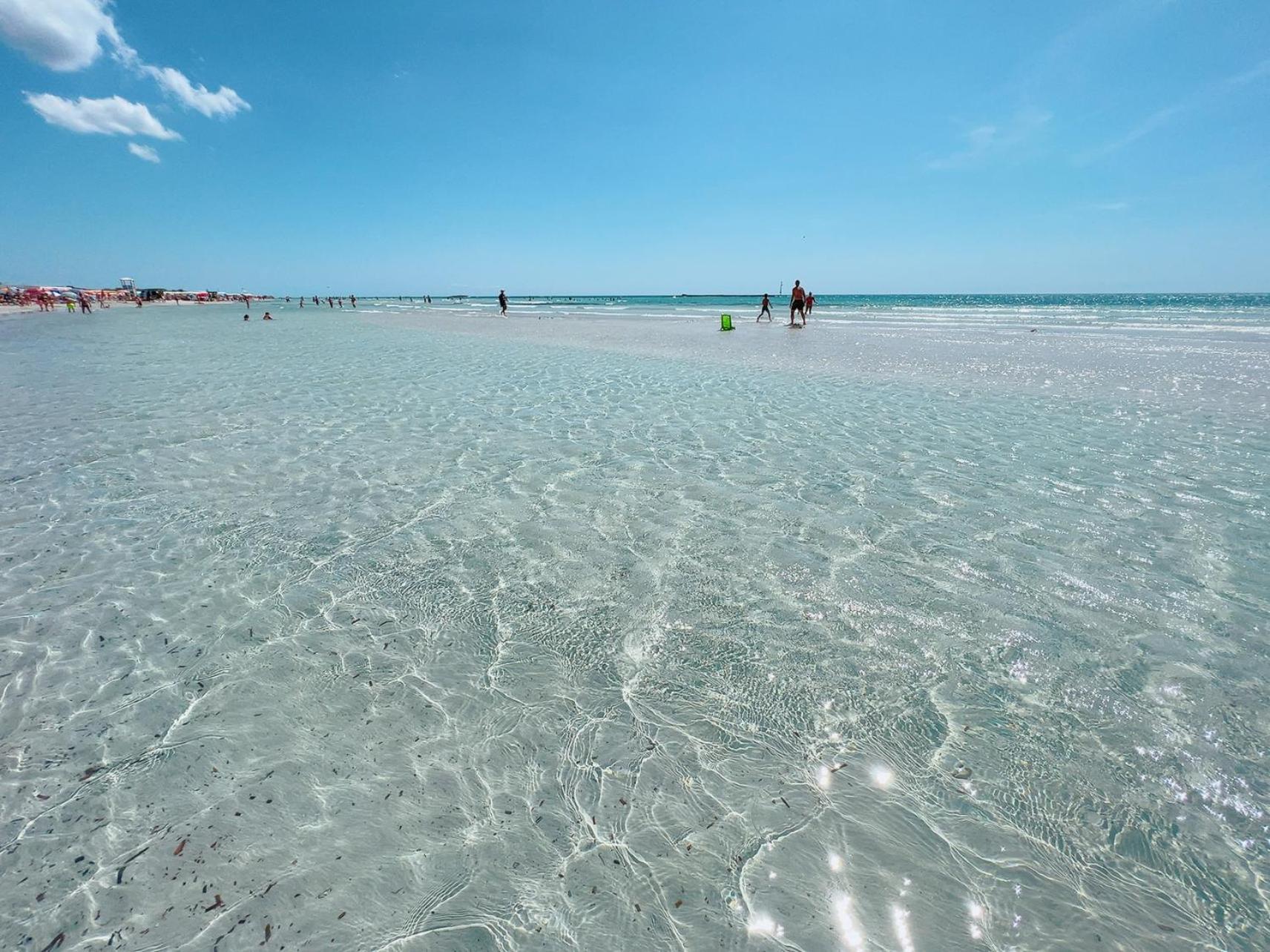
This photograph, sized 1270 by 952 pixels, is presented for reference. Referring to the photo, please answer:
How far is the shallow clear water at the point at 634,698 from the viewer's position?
218cm

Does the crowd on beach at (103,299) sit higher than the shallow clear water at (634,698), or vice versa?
the crowd on beach at (103,299)

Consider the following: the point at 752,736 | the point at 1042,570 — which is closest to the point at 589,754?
the point at 752,736

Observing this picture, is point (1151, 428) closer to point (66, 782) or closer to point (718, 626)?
point (718, 626)

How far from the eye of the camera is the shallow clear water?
7.14 feet

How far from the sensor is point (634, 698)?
3.21 m

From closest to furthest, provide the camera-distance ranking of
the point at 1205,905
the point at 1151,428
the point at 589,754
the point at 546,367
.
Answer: the point at 1205,905
the point at 589,754
the point at 1151,428
the point at 546,367

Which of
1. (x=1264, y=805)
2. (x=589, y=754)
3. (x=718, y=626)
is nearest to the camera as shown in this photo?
(x=1264, y=805)

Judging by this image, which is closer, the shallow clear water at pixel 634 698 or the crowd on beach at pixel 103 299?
the shallow clear water at pixel 634 698

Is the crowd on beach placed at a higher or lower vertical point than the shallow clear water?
higher

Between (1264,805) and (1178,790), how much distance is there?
332mm

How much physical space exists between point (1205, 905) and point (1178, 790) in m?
0.62

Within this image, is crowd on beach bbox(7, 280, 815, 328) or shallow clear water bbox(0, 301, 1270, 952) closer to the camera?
shallow clear water bbox(0, 301, 1270, 952)

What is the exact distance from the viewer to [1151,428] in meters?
9.12

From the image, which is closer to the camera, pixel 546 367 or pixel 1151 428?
pixel 1151 428
